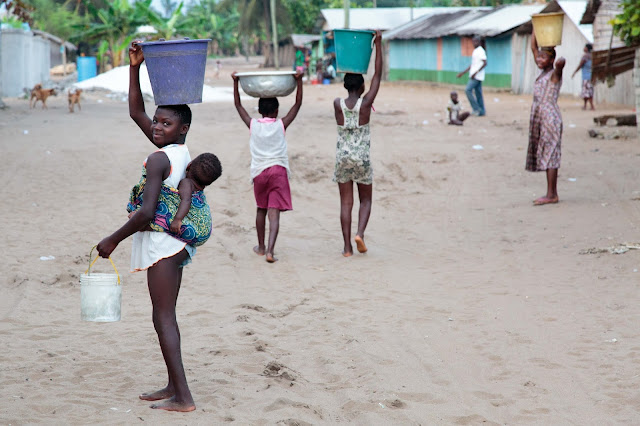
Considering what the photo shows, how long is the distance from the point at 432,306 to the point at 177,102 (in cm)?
276

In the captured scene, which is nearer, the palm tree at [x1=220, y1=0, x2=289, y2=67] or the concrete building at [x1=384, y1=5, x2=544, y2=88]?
the concrete building at [x1=384, y1=5, x2=544, y2=88]

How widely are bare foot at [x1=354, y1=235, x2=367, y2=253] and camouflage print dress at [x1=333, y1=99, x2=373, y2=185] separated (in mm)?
505

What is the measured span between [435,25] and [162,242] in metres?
32.2

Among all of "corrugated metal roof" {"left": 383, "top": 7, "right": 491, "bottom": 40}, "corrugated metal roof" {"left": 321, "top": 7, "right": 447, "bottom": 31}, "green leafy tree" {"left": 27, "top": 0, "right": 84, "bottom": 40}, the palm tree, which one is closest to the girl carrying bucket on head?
"corrugated metal roof" {"left": 383, "top": 7, "right": 491, "bottom": 40}

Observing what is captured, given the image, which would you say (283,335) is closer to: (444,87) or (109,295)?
(109,295)

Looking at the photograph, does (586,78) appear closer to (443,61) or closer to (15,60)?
(443,61)

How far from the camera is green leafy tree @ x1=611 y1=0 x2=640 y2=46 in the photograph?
1098 centimetres

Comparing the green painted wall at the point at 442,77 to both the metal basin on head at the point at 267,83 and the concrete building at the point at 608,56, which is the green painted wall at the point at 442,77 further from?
the metal basin on head at the point at 267,83

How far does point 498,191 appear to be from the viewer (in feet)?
32.6

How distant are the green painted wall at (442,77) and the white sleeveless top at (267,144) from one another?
21.7 m

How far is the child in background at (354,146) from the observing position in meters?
6.51

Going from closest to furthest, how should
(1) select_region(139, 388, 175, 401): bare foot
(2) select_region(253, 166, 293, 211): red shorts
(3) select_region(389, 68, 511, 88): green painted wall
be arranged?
(1) select_region(139, 388, 175, 401): bare foot
(2) select_region(253, 166, 293, 211): red shorts
(3) select_region(389, 68, 511, 88): green painted wall

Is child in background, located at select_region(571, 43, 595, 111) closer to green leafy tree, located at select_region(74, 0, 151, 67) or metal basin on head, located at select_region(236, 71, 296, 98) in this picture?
metal basin on head, located at select_region(236, 71, 296, 98)

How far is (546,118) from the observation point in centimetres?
822
